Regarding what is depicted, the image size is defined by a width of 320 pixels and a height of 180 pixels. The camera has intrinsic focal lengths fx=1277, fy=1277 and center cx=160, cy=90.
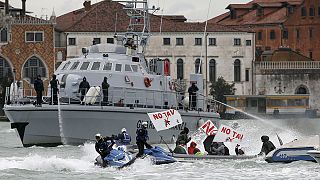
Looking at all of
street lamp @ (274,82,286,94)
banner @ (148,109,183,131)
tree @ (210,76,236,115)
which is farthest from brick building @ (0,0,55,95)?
banner @ (148,109,183,131)

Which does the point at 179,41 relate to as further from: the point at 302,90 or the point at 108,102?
the point at 108,102

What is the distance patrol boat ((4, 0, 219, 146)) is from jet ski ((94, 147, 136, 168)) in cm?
968

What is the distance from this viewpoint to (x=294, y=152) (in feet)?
131

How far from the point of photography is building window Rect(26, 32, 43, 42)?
11006 cm

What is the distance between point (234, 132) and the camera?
42062 mm

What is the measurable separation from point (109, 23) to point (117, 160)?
7569 cm

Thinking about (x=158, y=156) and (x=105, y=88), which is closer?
(x=158, y=156)

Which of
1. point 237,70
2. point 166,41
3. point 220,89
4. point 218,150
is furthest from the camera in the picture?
point 237,70

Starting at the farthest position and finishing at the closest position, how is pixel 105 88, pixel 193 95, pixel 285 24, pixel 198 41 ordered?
pixel 285 24
pixel 198 41
pixel 193 95
pixel 105 88

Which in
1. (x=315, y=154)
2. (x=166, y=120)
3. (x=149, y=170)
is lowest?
(x=149, y=170)

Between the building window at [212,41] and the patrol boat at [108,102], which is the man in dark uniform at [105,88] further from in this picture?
the building window at [212,41]

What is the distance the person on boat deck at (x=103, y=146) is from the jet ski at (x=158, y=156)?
4.87 ft

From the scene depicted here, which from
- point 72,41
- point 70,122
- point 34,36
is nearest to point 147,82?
point 70,122

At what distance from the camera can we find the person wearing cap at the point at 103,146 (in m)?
38.4
